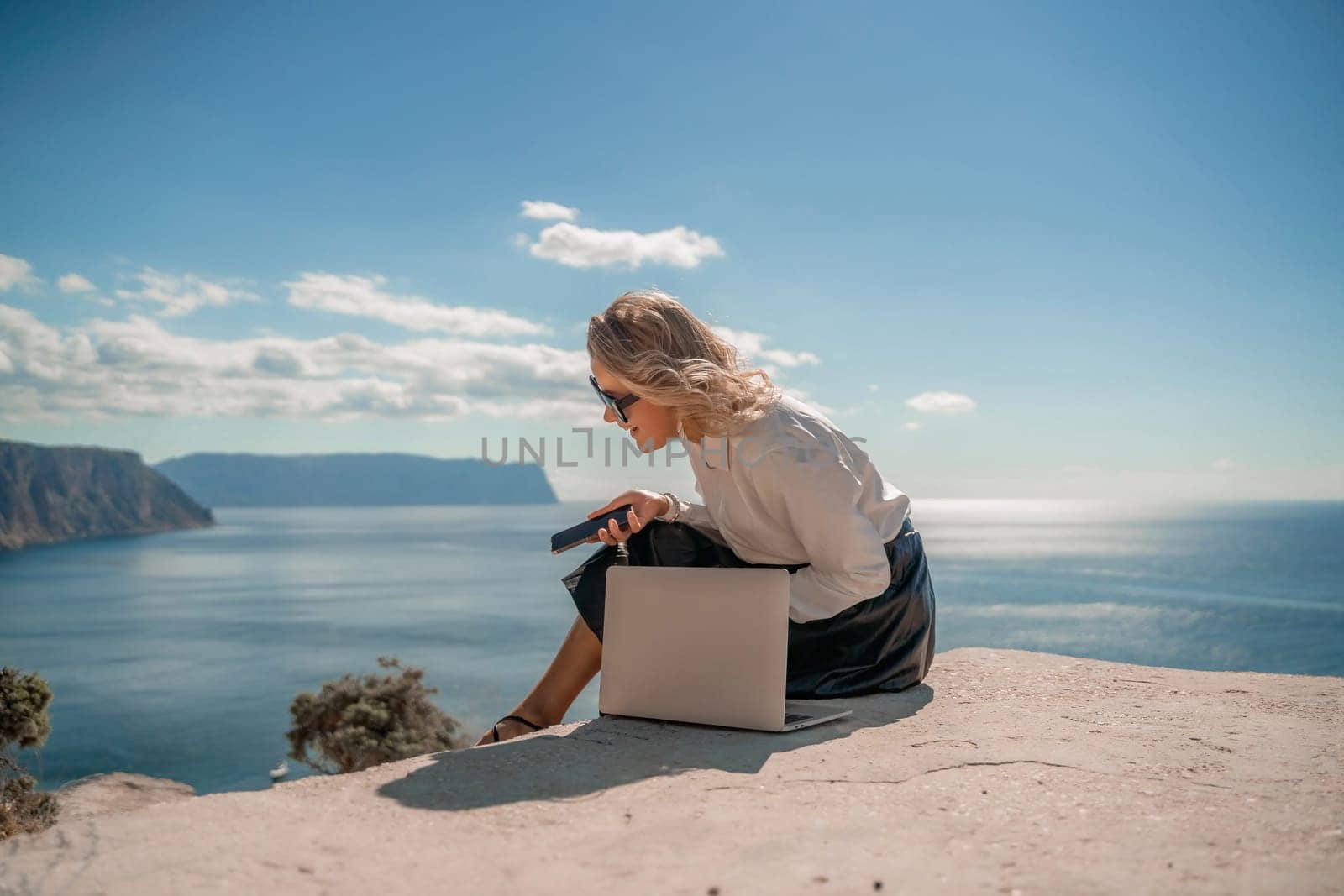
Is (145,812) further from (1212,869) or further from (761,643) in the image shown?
(1212,869)

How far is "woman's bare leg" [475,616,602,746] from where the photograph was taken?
2.95 meters

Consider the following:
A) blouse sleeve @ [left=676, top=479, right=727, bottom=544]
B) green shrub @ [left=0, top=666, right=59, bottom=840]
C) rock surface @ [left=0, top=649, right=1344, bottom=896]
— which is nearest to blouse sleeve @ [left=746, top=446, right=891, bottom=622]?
blouse sleeve @ [left=676, top=479, right=727, bottom=544]

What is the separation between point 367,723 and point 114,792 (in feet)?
16.6

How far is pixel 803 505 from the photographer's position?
8.96ft

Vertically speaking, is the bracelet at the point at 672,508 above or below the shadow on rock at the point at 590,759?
above

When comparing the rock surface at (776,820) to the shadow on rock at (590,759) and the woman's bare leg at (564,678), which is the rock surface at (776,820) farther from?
the woman's bare leg at (564,678)

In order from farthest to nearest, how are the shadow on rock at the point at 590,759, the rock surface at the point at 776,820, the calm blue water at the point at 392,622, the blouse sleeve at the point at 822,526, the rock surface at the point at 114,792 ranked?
the calm blue water at the point at 392,622 < the rock surface at the point at 114,792 < the blouse sleeve at the point at 822,526 < the shadow on rock at the point at 590,759 < the rock surface at the point at 776,820

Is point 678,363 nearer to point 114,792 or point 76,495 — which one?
point 114,792

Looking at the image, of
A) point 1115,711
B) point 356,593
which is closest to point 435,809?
point 1115,711

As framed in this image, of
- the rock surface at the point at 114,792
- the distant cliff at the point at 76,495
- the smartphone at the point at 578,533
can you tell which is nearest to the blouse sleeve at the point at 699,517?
the smartphone at the point at 578,533

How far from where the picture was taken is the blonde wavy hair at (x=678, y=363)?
9.37 feet

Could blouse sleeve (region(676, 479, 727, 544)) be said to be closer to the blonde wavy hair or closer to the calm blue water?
the blonde wavy hair

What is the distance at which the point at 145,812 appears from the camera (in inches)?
76.5

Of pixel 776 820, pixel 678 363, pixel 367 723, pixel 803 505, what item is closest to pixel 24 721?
pixel 367 723
